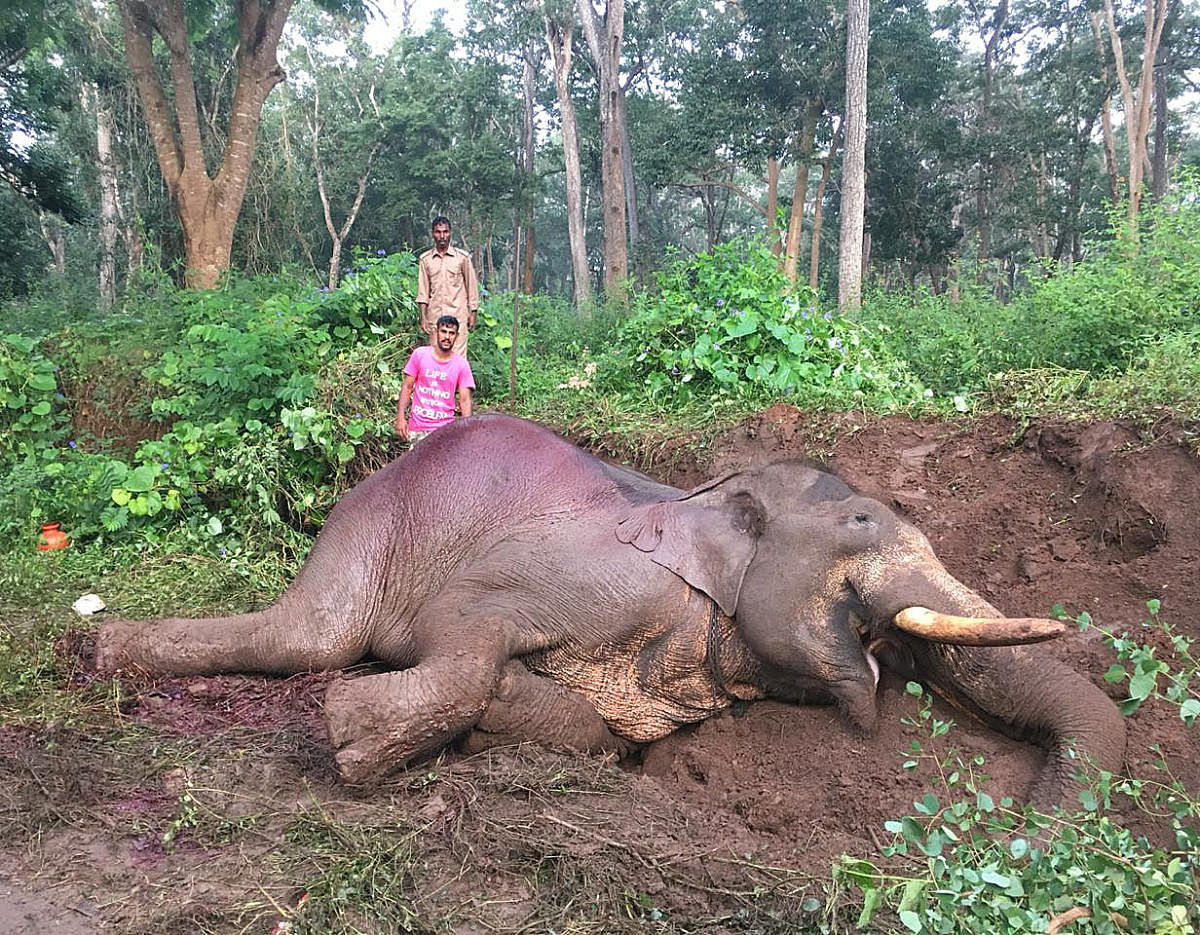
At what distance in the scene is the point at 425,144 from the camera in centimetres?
3306

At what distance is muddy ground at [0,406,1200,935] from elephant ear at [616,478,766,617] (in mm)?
570

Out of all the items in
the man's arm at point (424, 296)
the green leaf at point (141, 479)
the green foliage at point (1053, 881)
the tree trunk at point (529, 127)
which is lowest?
the green foliage at point (1053, 881)

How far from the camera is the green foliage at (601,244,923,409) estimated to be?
684 cm

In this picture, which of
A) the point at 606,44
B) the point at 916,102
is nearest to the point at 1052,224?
the point at 916,102

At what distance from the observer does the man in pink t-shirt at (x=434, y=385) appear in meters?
6.09

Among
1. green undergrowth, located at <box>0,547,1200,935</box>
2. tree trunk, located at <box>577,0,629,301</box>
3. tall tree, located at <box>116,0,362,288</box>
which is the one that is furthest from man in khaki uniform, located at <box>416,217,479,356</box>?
tree trunk, located at <box>577,0,629,301</box>

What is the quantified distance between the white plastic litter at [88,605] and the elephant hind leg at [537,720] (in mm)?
2524

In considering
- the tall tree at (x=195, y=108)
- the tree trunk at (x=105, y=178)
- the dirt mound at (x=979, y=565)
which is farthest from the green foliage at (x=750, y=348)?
the tree trunk at (x=105, y=178)

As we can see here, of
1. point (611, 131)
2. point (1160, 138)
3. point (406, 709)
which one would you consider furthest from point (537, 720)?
point (1160, 138)

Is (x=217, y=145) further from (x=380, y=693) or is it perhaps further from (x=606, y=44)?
(x=380, y=693)

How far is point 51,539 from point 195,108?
26.6ft

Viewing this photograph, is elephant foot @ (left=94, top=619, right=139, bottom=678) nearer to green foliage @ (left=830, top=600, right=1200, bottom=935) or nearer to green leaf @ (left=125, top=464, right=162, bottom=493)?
green leaf @ (left=125, top=464, right=162, bottom=493)

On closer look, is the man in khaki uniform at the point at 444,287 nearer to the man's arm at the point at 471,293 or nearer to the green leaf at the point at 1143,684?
the man's arm at the point at 471,293

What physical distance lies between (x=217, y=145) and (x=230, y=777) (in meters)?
16.6
